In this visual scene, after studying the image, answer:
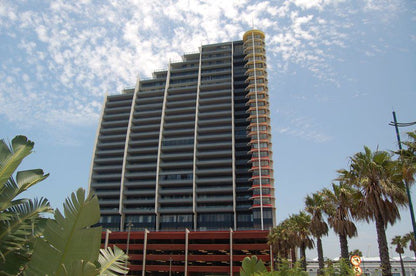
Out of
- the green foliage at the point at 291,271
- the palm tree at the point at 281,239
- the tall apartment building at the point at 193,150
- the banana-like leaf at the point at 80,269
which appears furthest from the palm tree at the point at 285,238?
the banana-like leaf at the point at 80,269

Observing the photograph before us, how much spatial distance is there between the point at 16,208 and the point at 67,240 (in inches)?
105

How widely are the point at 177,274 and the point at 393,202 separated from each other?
236ft

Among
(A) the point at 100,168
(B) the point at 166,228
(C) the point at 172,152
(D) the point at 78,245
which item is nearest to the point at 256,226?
(B) the point at 166,228

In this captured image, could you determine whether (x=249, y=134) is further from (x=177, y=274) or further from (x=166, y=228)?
(x=177, y=274)

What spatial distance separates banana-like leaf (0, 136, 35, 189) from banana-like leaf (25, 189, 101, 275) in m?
1.70

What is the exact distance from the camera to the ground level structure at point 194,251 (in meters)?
79.8

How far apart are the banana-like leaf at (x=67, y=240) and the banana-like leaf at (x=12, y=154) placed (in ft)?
5.57

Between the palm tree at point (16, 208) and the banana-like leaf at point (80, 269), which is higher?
the palm tree at point (16, 208)

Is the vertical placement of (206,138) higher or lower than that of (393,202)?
higher

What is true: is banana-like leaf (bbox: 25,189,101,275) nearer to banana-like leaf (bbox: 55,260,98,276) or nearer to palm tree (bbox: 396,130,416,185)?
banana-like leaf (bbox: 55,260,98,276)

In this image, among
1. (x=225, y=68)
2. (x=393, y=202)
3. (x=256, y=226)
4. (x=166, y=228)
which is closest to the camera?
(x=393, y=202)

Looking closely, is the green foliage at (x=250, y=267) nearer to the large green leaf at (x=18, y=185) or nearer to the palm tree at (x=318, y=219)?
the large green leaf at (x=18, y=185)

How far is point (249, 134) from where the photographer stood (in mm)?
109312

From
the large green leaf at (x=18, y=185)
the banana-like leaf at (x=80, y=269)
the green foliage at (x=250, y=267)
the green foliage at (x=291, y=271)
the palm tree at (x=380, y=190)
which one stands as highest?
the palm tree at (x=380, y=190)
